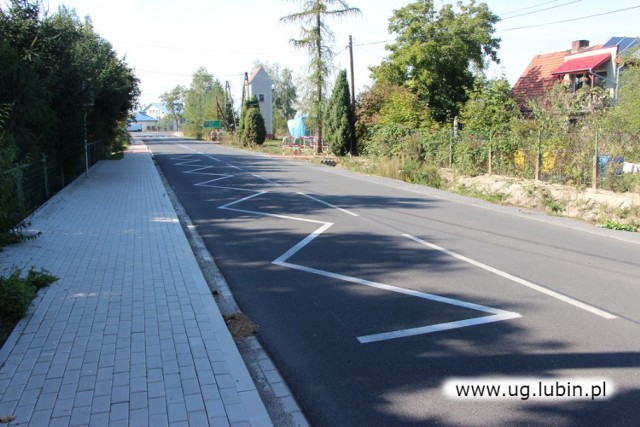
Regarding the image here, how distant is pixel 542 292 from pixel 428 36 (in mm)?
34689

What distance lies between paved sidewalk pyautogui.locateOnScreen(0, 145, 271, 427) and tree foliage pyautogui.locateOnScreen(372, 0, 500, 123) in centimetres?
3195

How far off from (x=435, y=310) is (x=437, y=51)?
35.0 m

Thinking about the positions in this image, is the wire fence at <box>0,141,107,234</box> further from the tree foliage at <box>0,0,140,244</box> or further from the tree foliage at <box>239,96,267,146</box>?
the tree foliage at <box>239,96,267,146</box>

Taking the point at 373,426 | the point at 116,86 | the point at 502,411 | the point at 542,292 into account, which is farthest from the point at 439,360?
the point at 116,86

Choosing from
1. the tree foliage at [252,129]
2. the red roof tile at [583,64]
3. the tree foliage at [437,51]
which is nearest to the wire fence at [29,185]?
the tree foliage at [437,51]

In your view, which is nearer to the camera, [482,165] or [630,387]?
[630,387]

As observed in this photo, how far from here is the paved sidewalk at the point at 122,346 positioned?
3.53 meters

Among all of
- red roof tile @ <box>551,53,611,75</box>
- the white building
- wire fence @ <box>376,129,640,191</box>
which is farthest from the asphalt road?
the white building

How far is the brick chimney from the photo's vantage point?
42.1m

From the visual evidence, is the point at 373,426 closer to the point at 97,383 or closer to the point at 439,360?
the point at 439,360

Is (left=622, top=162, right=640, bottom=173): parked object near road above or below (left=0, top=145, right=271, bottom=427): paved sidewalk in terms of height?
above

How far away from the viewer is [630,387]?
3939 millimetres

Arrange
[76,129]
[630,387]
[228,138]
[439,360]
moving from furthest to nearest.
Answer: [228,138] → [76,129] → [439,360] → [630,387]

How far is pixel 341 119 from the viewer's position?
104ft
